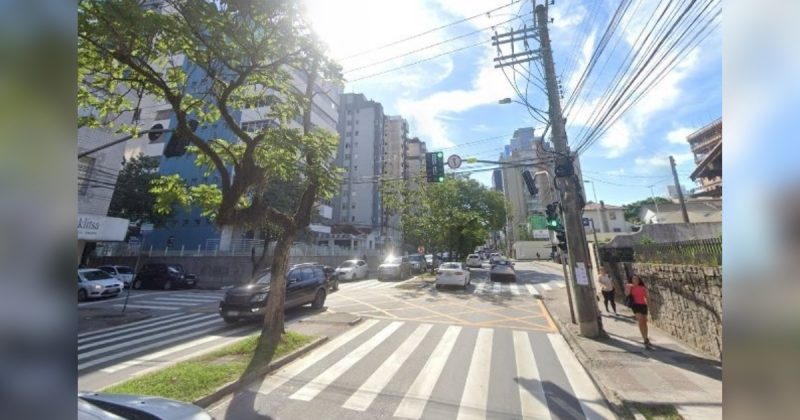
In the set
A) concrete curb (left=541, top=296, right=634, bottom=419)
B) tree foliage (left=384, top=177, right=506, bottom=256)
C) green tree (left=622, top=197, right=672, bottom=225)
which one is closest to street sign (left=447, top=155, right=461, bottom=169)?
concrete curb (left=541, top=296, right=634, bottom=419)

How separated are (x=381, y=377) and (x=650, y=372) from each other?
4967 millimetres

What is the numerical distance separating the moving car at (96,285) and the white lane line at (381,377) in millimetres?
17264

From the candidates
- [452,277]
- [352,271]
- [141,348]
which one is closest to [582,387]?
[141,348]

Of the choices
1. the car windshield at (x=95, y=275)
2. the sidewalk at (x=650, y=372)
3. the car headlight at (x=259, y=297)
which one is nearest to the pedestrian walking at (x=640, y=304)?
the sidewalk at (x=650, y=372)

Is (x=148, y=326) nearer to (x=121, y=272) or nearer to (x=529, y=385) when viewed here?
(x=529, y=385)

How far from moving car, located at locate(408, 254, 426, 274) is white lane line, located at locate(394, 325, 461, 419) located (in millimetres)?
21873

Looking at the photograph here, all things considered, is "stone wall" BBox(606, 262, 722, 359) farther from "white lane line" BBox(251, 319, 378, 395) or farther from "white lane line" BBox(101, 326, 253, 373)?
"white lane line" BBox(101, 326, 253, 373)

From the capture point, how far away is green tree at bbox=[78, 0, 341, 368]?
5.30 m

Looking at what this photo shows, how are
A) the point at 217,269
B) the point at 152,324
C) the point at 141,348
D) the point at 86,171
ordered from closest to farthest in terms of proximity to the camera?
1. the point at 141,348
2. the point at 152,324
3. the point at 86,171
4. the point at 217,269

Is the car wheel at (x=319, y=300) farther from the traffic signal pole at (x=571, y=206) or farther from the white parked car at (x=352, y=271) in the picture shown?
the white parked car at (x=352, y=271)

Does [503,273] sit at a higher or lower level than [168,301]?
higher

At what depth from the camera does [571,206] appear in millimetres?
9633

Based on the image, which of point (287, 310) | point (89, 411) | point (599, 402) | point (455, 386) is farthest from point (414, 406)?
point (287, 310)

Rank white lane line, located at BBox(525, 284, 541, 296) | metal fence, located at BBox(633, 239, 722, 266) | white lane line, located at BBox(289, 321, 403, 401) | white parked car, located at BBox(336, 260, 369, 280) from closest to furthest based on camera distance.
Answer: white lane line, located at BBox(289, 321, 403, 401) < metal fence, located at BBox(633, 239, 722, 266) < white lane line, located at BBox(525, 284, 541, 296) < white parked car, located at BBox(336, 260, 369, 280)
